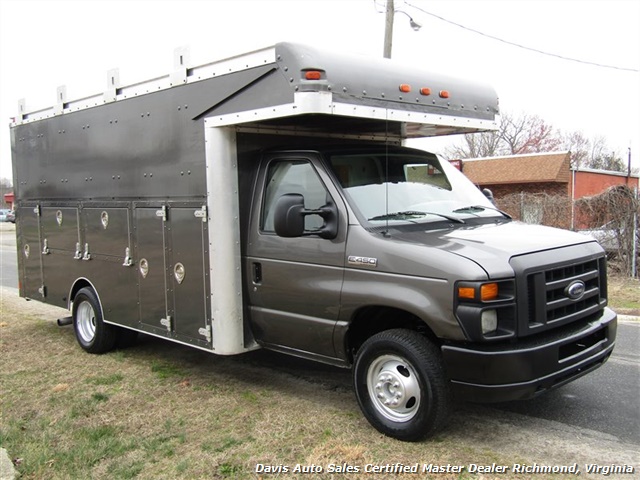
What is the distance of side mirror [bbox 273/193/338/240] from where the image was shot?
4.27 m

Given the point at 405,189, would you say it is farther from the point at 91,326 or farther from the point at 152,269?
the point at 91,326

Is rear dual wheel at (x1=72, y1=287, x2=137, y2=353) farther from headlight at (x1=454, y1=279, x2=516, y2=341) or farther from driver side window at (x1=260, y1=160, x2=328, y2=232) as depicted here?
headlight at (x1=454, y1=279, x2=516, y2=341)

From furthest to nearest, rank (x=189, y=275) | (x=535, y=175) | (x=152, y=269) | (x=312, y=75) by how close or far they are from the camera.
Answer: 1. (x=535, y=175)
2. (x=152, y=269)
3. (x=189, y=275)
4. (x=312, y=75)

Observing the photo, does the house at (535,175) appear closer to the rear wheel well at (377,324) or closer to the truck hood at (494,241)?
the truck hood at (494,241)

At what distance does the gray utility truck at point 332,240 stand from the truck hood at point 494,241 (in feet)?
0.06

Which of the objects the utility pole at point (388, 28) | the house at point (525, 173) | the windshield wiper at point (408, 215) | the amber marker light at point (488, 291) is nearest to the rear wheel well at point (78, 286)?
the windshield wiper at point (408, 215)

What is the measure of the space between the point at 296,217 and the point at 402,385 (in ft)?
4.60

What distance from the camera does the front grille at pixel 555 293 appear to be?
3.71 metres

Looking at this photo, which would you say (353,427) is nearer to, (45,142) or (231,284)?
(231,284)

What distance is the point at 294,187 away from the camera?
15.9 feet

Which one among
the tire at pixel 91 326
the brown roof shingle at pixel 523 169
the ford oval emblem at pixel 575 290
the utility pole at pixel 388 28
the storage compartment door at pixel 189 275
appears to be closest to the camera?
the ford oval emblem at pixel 575 290

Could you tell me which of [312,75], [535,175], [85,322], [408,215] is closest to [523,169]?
[535,175]

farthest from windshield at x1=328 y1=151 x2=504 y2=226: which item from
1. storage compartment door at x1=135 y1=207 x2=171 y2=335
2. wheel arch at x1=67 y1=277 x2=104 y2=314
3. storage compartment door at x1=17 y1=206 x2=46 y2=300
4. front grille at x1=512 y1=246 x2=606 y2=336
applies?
storage compartment door at x1=17 y1=206 x2=46 y2=300

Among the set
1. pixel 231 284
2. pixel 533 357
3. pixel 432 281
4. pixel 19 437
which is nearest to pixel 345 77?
pixel 432 281
